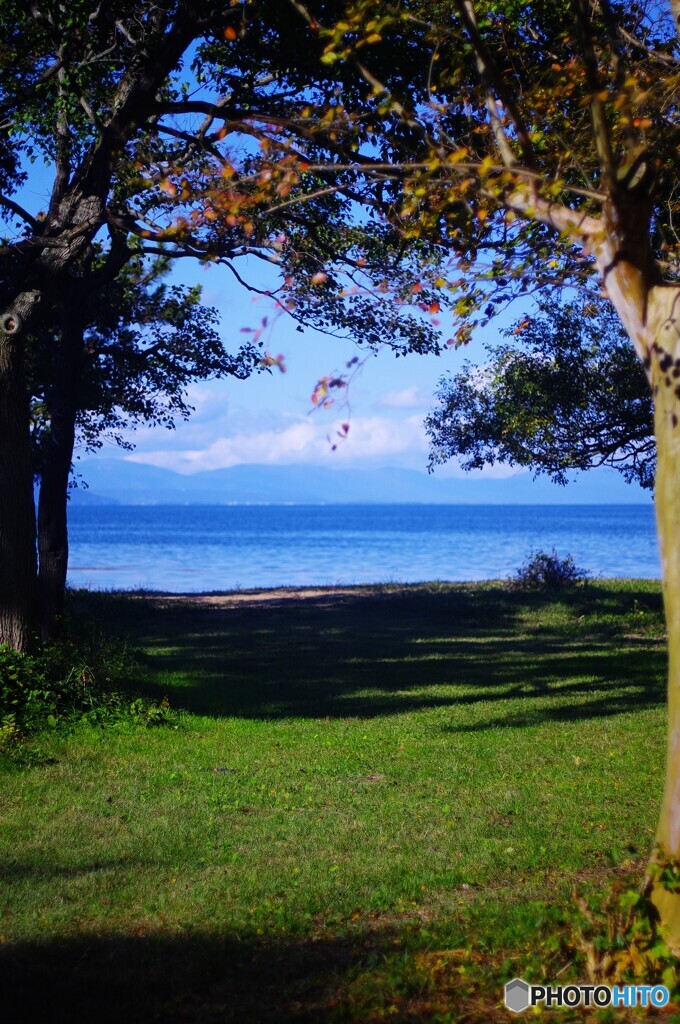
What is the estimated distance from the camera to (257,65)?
11438 millimetres

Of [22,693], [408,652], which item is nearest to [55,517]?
[22,693]

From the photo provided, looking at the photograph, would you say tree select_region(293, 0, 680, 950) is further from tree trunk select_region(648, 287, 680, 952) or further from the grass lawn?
the grass lawn

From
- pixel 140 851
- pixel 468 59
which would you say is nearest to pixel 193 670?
pixel 140 851

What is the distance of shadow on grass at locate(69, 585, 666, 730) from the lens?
12094 mm

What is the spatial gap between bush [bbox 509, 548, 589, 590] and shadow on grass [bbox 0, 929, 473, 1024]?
64.1 ft

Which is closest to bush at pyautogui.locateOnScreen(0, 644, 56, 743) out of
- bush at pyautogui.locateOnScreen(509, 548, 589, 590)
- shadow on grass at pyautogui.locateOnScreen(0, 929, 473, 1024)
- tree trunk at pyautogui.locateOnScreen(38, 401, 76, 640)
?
tree trunk at pyautogui.locateOnScreen(38, 401, 76, 640)

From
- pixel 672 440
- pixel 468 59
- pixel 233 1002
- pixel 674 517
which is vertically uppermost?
pixel 468 59

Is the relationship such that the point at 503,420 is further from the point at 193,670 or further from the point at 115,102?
the point at 115,102

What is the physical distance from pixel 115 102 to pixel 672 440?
8.55 meters

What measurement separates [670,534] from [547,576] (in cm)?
1998

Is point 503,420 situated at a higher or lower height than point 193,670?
higher

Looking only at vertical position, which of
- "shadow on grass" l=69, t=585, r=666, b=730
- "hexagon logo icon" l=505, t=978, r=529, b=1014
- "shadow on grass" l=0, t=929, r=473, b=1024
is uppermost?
"shadow on grass" l=69, t=585, r=666, b=730

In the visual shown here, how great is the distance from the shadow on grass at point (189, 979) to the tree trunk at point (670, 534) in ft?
3.85

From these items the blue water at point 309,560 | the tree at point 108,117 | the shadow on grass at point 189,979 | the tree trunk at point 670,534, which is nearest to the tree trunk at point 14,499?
the tree at point 108,117
